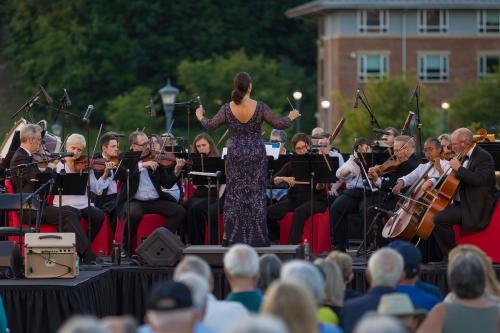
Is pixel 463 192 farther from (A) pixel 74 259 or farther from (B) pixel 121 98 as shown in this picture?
(B) pixel 121 98

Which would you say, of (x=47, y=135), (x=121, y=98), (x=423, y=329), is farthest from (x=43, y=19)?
(x=423, y=329)

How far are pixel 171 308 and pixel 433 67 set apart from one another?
6288 cm

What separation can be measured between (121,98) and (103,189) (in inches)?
1596

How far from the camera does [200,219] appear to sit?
18891 millimetres

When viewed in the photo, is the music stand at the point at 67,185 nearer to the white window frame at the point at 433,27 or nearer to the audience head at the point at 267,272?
the audience head at the point at 267,272

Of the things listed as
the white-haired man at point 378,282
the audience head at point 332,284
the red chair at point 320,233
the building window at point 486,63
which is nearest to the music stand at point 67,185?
the red chair at point 320,233

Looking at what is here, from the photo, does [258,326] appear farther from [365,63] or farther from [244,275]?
[365,63]

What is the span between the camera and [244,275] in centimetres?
1120

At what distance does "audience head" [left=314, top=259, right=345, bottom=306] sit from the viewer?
11352 mm

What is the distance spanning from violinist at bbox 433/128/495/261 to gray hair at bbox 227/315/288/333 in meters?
8.70

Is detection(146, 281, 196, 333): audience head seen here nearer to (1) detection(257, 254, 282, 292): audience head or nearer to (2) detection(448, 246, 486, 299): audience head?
(2) detection(448, 246, 486, 299): audience head

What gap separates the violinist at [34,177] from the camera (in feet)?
55.7

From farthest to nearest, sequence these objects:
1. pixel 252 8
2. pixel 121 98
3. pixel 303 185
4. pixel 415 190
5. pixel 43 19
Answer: pixel 252 8
pixel 43 19
pixel 121 98
pixel 303 185
pixel 415 190

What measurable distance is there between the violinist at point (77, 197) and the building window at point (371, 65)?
53.0m
